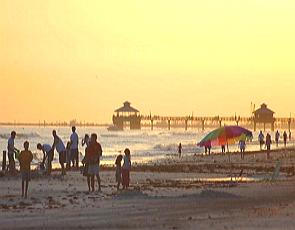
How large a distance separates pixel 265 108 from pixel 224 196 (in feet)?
449

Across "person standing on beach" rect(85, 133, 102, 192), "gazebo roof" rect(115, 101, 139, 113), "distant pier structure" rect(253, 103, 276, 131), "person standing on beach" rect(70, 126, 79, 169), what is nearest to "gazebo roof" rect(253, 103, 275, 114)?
"distant pier structure" rect(253, 103, 276, 131)

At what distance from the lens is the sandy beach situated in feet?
44.8

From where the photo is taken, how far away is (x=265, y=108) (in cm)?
15425

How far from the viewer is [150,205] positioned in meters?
16.8

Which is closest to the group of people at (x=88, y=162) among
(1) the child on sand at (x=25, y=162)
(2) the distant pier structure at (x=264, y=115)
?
(1) the child on sand at (x=25, y=162)

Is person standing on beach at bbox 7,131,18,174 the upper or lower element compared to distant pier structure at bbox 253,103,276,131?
lower

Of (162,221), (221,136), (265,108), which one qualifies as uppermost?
(265,108)

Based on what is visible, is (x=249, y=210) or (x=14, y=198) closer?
(x=249, y=210)

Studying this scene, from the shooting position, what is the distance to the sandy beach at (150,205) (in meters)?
13.7

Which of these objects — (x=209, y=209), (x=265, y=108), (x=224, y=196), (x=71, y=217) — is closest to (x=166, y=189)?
(x=224, y=196)

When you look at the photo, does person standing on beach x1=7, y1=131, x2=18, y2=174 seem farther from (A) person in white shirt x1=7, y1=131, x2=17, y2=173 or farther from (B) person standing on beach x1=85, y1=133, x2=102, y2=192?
(B) person standing on beach x1=85, y1=133, x2=102, y2=192

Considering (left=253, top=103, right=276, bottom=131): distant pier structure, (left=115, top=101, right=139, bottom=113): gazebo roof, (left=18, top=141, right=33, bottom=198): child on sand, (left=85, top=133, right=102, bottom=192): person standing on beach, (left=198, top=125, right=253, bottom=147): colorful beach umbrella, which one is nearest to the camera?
(left=18, top=141, right=33, bottom=198): child on sand

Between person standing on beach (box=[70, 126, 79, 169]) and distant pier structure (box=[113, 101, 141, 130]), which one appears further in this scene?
distant pier structure (box=[113, 101, 141, 130])

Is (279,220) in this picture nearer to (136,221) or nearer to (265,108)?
(136,221)
